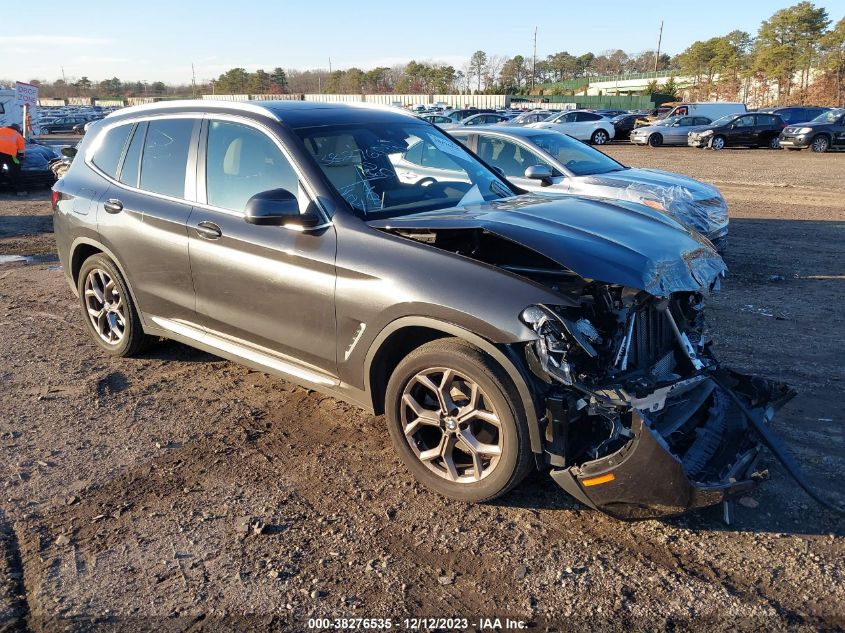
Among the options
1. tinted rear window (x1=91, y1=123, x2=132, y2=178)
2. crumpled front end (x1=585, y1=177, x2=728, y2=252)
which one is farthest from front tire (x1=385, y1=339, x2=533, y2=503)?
crumpled front end (x1=585, y1=177, x2=728, y2=252)

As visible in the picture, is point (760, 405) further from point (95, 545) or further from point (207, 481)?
point (95, 545)

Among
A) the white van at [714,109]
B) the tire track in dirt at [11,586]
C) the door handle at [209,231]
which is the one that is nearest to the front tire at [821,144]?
the white van at [714,109]

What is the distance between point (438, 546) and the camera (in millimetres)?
3350

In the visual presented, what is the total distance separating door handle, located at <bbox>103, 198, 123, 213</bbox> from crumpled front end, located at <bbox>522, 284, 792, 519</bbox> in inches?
135

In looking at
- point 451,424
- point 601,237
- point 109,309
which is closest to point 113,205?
point 109,309

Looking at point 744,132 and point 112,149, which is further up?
point 744,132

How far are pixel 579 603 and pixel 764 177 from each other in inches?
743

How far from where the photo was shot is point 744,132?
99.2 feet

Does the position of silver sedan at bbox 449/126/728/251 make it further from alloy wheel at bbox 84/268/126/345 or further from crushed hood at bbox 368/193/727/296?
alloy wheel at bbox 84/268/126/345

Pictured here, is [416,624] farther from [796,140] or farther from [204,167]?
[796,140]

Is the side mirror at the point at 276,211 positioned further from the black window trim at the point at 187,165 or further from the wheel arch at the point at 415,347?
the black window trim at the point at 187,165

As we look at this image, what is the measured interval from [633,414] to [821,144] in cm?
2945

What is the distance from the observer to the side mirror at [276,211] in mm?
3899

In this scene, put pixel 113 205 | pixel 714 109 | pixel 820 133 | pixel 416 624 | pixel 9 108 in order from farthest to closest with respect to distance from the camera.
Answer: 1. pixel 714 109
2. pixel 9 108
3. pixel 820 133
4. pixel 113 205
5. pixel 416 624
